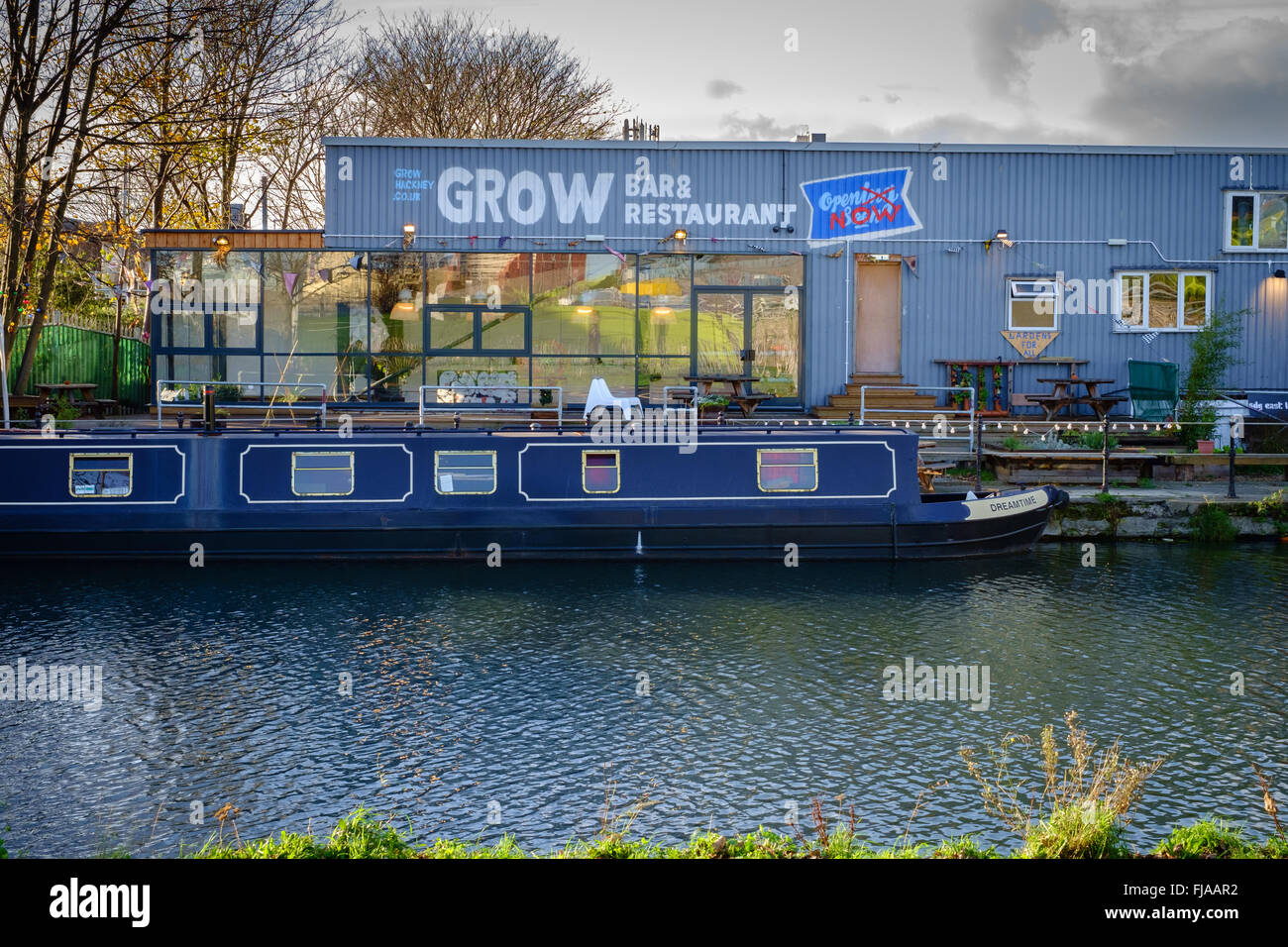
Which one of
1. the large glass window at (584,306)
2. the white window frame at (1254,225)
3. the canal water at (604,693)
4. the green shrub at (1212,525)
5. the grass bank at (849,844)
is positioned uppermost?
the white window frame at (1254,225)

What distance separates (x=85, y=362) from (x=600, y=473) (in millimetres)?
18033

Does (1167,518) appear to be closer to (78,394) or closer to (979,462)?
(979,462)

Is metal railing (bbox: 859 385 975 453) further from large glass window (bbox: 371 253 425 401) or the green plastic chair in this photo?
large glass window (bbox: 371 253 425 401)

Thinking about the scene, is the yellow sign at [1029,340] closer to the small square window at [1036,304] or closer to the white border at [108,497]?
the small square window at [1036,304]

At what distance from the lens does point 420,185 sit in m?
27.5

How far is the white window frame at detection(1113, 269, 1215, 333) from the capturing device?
27969 millimetres

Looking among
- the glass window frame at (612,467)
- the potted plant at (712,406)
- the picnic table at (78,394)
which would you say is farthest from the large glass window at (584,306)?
the picnic table at (78,394)

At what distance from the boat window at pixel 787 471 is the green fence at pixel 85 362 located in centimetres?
1621

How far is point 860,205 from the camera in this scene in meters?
27.8

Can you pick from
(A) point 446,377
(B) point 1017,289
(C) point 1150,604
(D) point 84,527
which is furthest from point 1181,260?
→ (D) point 84,527

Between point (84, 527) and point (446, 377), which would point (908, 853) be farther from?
point (446, 377)

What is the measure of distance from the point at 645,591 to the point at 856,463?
4.22 metres

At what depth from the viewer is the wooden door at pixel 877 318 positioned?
2828 centimetres

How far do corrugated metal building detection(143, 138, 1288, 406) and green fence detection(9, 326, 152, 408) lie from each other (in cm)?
605
